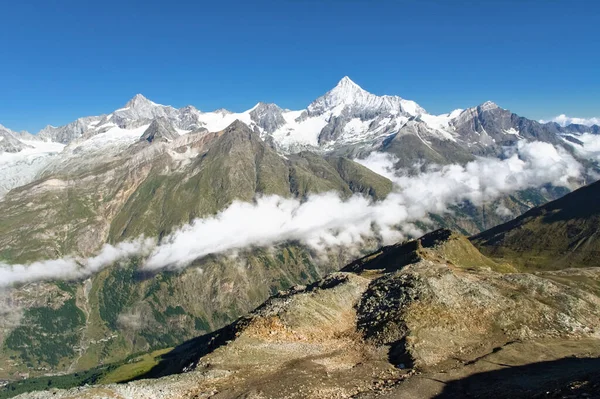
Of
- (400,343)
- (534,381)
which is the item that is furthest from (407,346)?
(534,381)

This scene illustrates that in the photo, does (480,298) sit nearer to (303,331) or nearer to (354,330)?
(354,330)

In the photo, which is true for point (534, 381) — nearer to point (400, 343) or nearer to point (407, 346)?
point (407, 346)

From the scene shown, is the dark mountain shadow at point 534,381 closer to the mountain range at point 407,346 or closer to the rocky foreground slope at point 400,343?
the mountain range at point 407,346

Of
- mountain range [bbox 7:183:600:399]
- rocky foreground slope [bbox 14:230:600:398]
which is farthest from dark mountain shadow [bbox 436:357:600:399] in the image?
rocky foreground slope [bbox 14:230:600:398]

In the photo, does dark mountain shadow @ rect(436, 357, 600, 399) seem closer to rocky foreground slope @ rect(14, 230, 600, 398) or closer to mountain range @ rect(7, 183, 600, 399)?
mountain range @ rect(7, 183, 600, 399)

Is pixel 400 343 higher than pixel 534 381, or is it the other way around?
pixel 400 343

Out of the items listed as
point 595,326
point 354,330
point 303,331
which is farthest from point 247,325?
point 595,326
